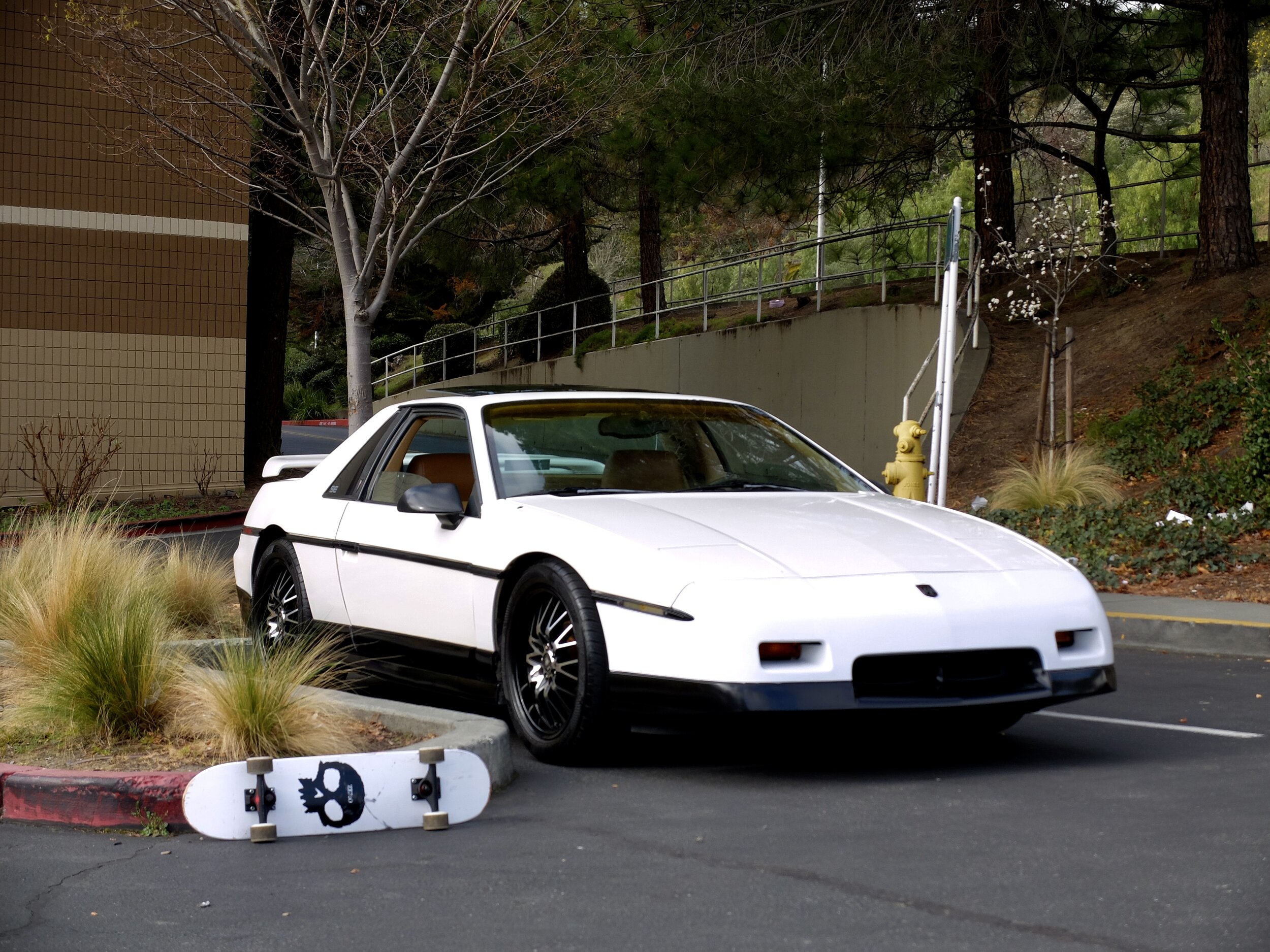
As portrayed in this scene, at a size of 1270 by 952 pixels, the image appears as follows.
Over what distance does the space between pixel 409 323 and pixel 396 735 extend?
1621 inches

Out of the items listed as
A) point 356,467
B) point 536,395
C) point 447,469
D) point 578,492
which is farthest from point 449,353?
point 578,492

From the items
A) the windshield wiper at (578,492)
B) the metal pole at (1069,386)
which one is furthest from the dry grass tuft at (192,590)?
the metal pole at (1069,386)

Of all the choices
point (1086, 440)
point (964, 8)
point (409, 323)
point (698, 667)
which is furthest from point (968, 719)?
point (409, 323)

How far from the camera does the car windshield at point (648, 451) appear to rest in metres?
6.49

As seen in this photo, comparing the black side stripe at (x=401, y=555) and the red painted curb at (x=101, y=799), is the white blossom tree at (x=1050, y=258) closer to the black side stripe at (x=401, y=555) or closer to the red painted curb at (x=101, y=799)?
the black side stripe at (x=401, y=555)

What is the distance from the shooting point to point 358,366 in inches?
617

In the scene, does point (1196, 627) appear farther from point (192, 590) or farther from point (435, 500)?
point (192, 590)

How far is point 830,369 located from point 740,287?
8.25 m

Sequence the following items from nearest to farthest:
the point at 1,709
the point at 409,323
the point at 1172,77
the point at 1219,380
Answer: the point at 1,709
the point at 1219,380
the point at 1172,77
the point at 409,323

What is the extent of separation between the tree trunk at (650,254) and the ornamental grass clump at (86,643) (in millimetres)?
19550

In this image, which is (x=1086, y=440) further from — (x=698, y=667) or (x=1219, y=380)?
(x=698, y=667)

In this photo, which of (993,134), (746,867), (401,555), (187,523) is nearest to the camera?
(746,867)

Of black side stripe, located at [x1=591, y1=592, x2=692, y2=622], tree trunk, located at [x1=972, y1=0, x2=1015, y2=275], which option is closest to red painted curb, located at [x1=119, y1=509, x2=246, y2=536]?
tree trunk, located at [x1=972, y1=0, x2=1015, y2=275]

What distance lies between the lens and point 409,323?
152ft
